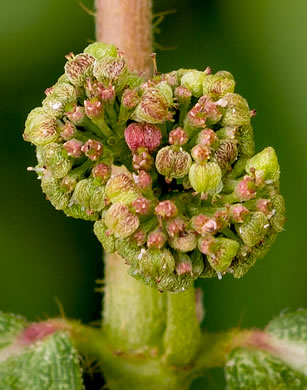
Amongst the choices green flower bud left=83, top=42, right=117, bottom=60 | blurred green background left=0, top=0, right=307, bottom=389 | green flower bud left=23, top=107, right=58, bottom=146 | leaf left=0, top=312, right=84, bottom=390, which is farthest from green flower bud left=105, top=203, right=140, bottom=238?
blurred green background left=0, top=0, right=307, bottom=389

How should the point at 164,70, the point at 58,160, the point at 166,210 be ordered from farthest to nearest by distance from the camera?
the point at 164,70, the point at 58,160, the point at 166,210

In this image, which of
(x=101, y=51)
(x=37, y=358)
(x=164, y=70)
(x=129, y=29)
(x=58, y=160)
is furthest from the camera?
(x=164, y=70)

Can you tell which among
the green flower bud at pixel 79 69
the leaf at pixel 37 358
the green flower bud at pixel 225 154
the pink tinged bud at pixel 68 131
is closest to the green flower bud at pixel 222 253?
the green flower bud at pixel 225 154

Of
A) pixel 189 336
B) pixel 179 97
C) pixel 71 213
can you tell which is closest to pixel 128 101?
pixel 179 97

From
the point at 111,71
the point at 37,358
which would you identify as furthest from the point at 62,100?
the point at 37,358

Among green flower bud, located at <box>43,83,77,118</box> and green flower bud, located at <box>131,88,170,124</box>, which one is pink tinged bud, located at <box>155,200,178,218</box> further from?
green flower bud, located at <box>43,83,77,118</box>

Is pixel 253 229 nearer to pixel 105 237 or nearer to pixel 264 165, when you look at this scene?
pixel 264 165

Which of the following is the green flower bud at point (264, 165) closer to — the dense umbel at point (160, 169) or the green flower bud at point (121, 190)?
the dense umbel at point (160, 169)
